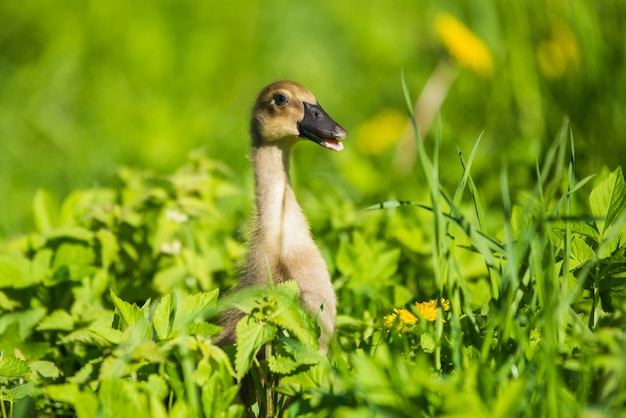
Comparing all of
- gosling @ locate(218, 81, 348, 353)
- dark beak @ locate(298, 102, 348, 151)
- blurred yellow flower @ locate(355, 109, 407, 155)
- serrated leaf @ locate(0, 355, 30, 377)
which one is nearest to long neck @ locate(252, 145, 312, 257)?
gosling @ locate(218, 81, 348, 353)

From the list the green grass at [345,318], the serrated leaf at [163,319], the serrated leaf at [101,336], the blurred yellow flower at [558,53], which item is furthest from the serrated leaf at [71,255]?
the blurred yellow flower at [558,53]

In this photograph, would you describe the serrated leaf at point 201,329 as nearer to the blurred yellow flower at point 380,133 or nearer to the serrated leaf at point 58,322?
the serrated leaf at point 58,322

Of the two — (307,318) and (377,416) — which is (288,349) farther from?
(377,416)

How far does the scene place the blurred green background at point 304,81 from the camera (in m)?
4.50

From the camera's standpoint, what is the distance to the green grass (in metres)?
2.15

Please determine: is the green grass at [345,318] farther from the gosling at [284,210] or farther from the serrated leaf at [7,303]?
the gosling at [284,210]

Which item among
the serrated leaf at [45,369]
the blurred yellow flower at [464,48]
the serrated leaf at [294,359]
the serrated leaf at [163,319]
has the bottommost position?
the serrated leaf at [294,359]

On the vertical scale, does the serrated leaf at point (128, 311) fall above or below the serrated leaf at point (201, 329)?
above

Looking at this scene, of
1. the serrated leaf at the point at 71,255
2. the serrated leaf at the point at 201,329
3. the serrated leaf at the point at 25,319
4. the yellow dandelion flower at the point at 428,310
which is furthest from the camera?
the serrated leaf at the point at 71,255

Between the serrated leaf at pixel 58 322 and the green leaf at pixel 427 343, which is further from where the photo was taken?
the serrated leaf at pixel 58 322

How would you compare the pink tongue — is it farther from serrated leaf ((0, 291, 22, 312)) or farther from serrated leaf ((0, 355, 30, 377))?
serrated leaf ((0, 355, 30, 377))

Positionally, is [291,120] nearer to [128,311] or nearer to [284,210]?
[284,210]

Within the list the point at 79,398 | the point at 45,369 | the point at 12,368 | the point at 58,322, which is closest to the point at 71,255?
the point at 58,322

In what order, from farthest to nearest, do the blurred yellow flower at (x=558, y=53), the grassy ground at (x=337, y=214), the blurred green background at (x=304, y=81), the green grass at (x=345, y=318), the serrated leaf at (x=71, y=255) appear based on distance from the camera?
the blurred yellow flower at (x=558, y=53) → the blurred green background at (x=304, y=81) → the serrated leaf at (x=71, y=255) → the grassy ground at (x=337, y=214) → the green grass at (x=345, y=318)
